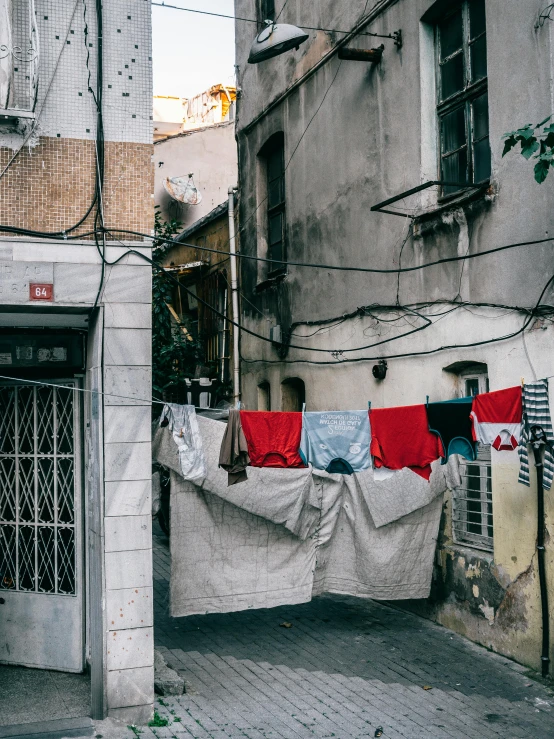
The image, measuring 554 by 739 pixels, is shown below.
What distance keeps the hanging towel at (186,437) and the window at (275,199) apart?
5.97 meters

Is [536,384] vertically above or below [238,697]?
above

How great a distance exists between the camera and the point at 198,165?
68.7ft

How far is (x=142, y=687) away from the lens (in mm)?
6934

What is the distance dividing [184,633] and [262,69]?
9427 mm

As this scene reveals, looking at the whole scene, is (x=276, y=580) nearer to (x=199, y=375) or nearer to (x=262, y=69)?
(x=199, y=375)

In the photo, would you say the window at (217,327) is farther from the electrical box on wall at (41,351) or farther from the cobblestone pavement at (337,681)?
the electrical box on wall at (41,351)

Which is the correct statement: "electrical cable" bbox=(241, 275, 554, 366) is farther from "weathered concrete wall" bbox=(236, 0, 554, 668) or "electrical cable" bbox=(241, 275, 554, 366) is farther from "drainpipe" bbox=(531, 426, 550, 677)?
"drainpipe" bbox=(531, 426, 550, 677)

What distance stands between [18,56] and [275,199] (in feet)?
24.7

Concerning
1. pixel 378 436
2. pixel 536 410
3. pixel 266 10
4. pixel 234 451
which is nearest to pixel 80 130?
pixel 234 451

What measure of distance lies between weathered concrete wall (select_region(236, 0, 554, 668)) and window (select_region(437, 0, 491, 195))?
0.57 ft

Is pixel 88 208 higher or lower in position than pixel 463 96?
lower

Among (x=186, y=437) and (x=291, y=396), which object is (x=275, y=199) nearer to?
(x=291, y=396)

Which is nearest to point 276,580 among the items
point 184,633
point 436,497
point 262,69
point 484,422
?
point 184,633

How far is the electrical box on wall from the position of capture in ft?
25.1
